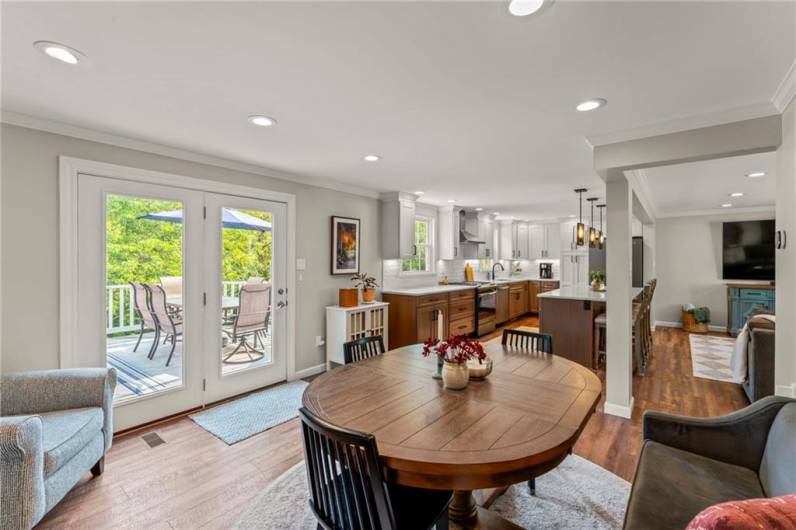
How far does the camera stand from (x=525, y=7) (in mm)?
1354

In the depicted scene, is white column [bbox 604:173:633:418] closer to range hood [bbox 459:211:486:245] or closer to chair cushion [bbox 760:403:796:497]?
chair cushion [bbox 760:403:796:497]

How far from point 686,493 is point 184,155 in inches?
154

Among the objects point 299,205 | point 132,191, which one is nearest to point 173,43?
point 132,191

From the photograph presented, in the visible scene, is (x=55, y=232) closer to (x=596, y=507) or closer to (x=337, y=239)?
(x=337, y=239)

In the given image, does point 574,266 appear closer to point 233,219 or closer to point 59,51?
point 233,219

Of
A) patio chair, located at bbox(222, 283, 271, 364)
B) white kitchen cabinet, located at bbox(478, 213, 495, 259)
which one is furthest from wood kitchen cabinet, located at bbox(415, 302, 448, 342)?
white kitchen cabinet, located at bbox(478, 213, 495, 259)

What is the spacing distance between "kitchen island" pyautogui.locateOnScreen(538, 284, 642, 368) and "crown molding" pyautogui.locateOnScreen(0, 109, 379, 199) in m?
3.20

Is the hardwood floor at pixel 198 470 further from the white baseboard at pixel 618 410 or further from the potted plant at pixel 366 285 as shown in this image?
the potted plant at pixel 366 285

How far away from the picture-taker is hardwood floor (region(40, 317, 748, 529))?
199 cm

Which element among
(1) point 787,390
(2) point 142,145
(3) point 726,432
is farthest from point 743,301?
(2) point 142,145

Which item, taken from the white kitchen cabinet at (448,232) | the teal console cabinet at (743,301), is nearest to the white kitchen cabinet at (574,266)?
the teal console cabinet at (743,301)

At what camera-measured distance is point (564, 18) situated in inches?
56.0

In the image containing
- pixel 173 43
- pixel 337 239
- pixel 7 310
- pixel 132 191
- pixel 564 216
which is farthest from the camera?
pixel 564 216

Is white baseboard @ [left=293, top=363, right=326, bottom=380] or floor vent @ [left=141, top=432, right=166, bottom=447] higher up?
white baseboard @ [left=293, top=363, right=326, bottom=380]
